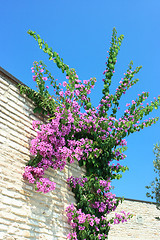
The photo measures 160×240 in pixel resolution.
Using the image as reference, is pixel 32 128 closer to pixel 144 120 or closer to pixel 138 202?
pixel 144 120

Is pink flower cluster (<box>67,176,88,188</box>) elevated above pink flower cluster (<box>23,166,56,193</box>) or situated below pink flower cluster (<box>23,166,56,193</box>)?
above

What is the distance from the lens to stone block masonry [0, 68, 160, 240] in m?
4.29

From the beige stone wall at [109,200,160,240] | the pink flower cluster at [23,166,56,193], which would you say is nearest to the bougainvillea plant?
the pink flower cluster at [23,166,56,193]

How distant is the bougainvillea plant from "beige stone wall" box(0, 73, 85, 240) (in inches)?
6.8

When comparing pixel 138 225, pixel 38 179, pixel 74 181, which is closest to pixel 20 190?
pixel 38 179

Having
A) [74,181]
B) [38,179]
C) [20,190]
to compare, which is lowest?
[20,190]

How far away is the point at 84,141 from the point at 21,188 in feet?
6.42

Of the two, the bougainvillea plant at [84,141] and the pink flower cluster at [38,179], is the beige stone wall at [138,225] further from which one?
the pink flower cluster at [38,179]

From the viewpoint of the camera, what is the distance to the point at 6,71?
504 cm

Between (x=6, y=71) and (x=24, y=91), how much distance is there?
0.57m

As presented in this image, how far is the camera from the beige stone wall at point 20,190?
14.0 ft

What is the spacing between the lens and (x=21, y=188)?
4613 millimetres

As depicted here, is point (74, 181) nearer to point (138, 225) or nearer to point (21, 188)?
point (21, 188)

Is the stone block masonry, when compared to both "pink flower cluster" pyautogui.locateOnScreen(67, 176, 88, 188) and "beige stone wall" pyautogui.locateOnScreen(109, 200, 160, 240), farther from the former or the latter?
"beige stone wall" pyautogui.locateOnScreen(109, 200, 160, 240)
